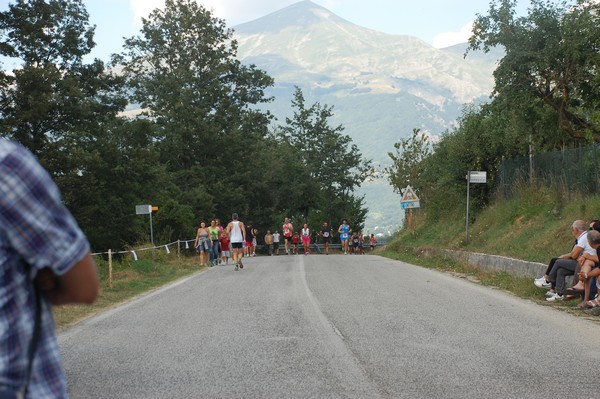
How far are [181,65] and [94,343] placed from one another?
5001 centimetres

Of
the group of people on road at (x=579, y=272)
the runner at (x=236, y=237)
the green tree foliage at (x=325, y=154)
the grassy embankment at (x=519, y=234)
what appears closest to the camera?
the group of people on road at (x=579, y=272)

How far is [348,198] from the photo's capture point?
3743 inches

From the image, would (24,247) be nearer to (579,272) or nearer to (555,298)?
(579,272)

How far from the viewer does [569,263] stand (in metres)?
13.5

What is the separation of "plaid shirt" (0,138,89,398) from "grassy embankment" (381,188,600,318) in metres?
11.3

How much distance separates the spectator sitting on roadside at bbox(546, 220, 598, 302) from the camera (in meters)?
13.1

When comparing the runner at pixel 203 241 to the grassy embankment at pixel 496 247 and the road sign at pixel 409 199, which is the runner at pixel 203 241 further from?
the road sign at pixel 409 199

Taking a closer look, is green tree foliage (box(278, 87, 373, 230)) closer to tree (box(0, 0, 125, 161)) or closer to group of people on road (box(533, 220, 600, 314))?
tree (box(0, 0, 125, 161))

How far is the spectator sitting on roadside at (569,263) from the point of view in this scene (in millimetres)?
13062

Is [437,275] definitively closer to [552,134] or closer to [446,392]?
[552,134]

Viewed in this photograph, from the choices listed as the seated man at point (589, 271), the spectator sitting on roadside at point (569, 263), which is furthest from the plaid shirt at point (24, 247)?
the spectator sitting on roadside at point (569, 263)

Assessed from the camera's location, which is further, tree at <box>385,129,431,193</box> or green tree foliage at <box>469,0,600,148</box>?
tree at <box>385,129,431,193</box>

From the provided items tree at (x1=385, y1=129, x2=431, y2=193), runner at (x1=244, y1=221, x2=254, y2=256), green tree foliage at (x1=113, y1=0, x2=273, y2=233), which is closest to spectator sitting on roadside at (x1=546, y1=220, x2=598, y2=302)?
runner at (x1=244, y1=221, x2=254, y2=256)

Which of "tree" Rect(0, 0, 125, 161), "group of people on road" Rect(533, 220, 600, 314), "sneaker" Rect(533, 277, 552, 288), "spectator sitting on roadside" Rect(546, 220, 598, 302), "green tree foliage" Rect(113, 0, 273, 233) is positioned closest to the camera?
"group of people on road" Rect(533, 220, 600, 314)
